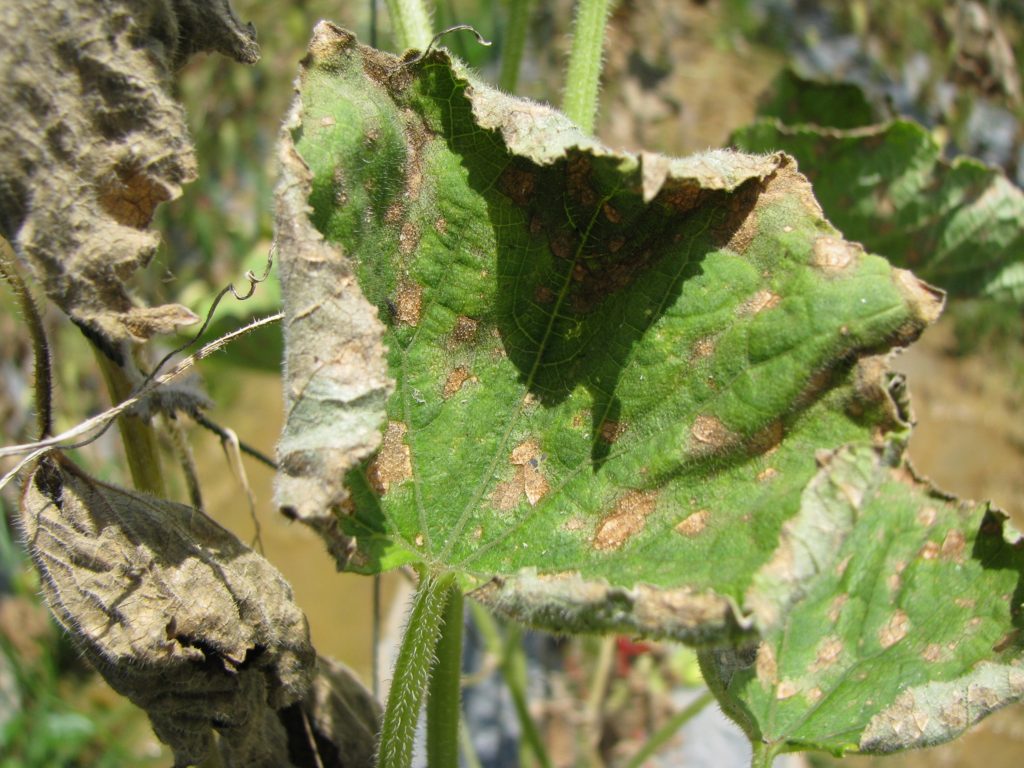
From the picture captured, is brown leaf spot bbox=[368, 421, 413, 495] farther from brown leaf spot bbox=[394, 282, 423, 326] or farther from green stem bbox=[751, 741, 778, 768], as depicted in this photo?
green stem bbox=[751, 741, 778, 768]

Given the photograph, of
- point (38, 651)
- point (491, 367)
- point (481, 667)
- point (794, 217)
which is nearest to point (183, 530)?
point (491, 367)

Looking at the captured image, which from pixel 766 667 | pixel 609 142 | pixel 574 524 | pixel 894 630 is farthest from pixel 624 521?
pixel 609 142

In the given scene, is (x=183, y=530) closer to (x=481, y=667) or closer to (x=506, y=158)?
(x=506, y=158)

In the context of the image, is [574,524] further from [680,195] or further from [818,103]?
[818,103]

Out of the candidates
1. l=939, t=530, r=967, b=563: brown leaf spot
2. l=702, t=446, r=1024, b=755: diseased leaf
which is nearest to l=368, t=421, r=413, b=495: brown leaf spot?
l=702, t=446, r=1024, b=755: diseased leaf

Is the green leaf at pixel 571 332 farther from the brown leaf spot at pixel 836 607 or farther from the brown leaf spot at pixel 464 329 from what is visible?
the brown leaf spot at pixel 836 607
